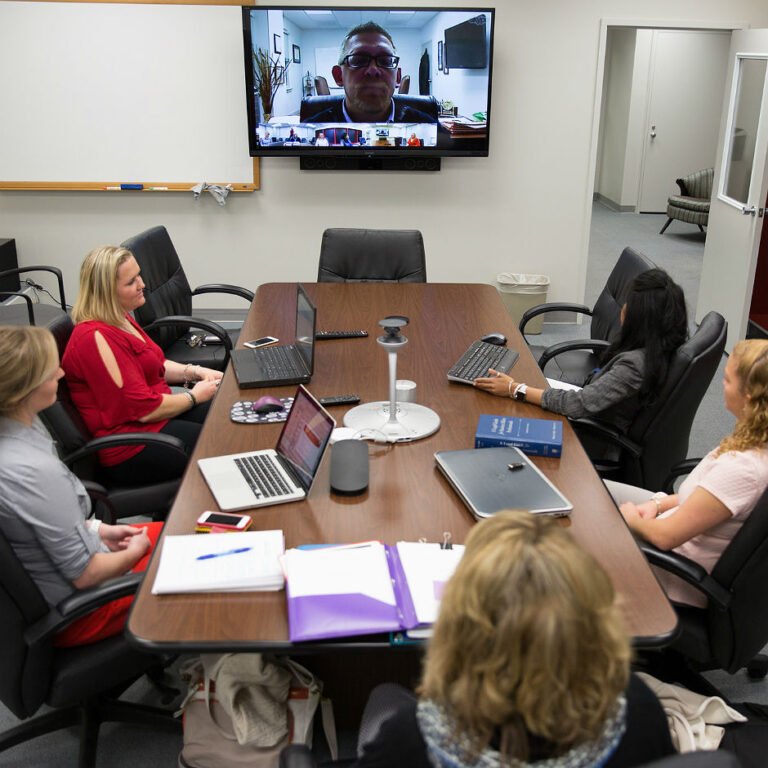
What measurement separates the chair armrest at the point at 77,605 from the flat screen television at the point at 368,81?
3.78 metres

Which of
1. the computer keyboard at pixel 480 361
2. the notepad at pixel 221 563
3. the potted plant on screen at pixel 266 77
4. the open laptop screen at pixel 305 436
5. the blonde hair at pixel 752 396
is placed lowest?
the notepad at pixel 221 563

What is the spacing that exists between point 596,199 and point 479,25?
6459 mm

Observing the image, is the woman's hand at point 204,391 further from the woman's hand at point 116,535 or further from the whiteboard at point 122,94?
the whiteboard at point 122,94

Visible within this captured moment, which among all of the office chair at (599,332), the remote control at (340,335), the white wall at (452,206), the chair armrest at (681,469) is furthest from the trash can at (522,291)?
the chair armrest at (681,469)

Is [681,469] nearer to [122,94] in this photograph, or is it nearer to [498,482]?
[498,482]

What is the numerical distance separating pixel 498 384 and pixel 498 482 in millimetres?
679

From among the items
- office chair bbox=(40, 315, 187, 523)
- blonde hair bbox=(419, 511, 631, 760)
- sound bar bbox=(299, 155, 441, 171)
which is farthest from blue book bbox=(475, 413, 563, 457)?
sound bar bbox=(299, 155, 441, 171)

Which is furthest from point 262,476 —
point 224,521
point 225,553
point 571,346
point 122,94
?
point 122,94

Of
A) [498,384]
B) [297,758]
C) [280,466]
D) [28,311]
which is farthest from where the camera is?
[28,311]

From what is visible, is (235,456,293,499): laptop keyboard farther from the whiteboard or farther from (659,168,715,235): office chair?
(659,168,715,235): office chair

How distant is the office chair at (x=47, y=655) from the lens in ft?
6.01

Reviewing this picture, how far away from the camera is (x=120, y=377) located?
2.76 meters

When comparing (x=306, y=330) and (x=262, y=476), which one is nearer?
(x=262, y=476)

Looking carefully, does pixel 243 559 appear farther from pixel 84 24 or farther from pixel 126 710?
pixel 84 24
